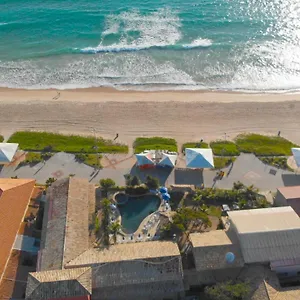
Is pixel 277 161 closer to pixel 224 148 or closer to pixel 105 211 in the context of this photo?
pixel 224 148

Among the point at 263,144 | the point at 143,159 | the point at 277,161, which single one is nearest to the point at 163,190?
the point at 143,159

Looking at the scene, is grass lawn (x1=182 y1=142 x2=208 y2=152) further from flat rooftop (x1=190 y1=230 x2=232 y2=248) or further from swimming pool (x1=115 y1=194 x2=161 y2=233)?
flat rooftop (x1=190 y1=230 x2=232 y2=248)

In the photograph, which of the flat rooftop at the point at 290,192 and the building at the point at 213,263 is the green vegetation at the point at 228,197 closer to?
the flat rooftop at the point at 290,192

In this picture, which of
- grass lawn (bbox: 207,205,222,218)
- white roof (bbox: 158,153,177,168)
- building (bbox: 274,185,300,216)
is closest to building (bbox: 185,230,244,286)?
grass lawn (bbox: 207,205,222,218)

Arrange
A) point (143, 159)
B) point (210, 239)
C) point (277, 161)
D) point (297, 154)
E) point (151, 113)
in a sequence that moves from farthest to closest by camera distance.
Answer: point (151, 113) < point (277, 161) < point (297, 154) < point (143, 159) < point (210, 239)

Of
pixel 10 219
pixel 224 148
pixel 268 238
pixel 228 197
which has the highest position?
pixel 10 219

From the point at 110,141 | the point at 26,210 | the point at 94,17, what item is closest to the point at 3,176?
the point at 26,210

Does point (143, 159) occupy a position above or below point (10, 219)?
below

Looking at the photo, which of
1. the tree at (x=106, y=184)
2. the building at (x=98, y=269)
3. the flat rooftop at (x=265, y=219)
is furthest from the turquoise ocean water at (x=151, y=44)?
the building at (x=98, y=269)

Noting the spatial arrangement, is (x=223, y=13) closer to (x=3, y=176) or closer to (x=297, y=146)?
(x=297, y=146)
